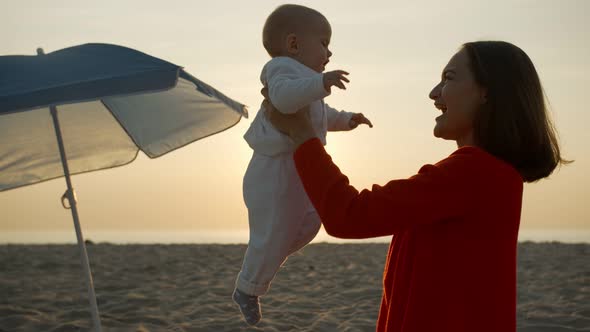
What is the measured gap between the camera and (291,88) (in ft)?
7.99

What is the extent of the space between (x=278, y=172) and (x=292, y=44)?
53cm

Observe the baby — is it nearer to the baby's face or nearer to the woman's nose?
the baby's face

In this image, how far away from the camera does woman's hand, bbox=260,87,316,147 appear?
7.65ft

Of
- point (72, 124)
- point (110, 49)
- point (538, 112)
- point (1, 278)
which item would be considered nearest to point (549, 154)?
point (538, 112)

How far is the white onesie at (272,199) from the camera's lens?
2.72m

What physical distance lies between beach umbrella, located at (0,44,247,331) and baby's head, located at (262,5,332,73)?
1.76 feet

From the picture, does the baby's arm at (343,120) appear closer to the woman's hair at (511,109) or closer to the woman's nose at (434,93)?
the woman's nose at (434,93)

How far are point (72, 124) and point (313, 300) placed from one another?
4.27 meters

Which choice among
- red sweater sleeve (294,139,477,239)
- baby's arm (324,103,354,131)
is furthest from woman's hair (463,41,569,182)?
baby's arm (324,103,354,131)

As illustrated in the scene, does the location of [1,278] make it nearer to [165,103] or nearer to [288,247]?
[165,103]

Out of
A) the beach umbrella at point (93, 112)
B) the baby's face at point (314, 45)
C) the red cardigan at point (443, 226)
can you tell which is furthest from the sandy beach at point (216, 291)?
the red cardigan at point (443, 226)

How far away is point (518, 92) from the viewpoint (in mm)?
2221

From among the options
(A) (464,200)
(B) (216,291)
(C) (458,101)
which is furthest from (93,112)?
(B) (216,291)

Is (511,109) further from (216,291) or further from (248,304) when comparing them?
(216,291)
